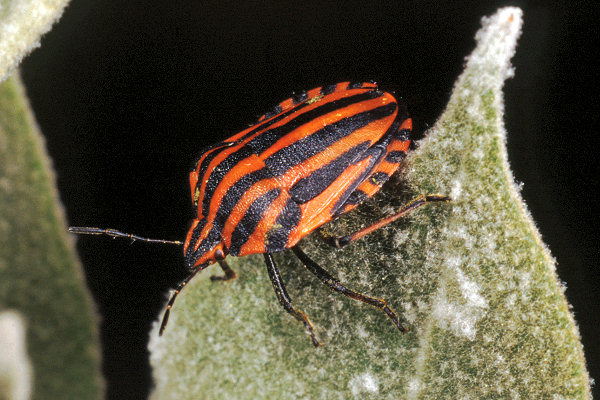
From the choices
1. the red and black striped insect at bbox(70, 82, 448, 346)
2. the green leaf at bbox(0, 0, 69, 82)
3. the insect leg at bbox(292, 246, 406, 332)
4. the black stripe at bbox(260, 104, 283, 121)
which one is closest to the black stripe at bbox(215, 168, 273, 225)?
the red and black striped insect at bbox(70, 82, 448, 346)

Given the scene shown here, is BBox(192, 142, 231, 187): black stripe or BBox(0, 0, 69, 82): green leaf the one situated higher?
BBox(192, 142, 231, 187): black stripe

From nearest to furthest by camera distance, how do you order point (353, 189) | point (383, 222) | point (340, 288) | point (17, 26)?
point (17, 26), point (383, 222), point (340, 288), point (353, 189)

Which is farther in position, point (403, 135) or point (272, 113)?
point (272, 113)

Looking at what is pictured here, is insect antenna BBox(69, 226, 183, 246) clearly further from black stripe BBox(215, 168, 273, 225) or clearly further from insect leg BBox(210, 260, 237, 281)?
insect leg BBox(210, 260, 237, 281)

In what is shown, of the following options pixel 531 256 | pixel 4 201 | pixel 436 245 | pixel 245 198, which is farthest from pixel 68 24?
pixel 531 256

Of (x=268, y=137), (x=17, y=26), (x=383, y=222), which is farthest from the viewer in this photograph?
(x=268, y=137)

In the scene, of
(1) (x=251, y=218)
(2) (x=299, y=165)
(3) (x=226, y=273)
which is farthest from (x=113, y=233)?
(2) (x=299, y=165)

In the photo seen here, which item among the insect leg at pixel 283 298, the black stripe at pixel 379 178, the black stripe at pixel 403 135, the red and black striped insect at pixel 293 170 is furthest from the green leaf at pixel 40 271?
the black stripe at pixel 403 135

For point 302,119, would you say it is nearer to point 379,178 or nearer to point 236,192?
point 236,192
